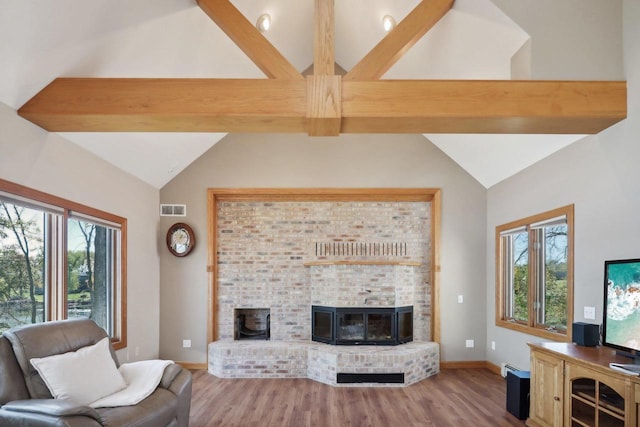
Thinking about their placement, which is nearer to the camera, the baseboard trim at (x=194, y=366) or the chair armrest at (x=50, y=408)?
the chair armrest at (x=50, y=408)

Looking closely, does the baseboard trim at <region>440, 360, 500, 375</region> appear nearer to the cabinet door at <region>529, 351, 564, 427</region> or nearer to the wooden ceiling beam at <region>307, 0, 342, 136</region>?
the cabinet door at <region>529, 351, 564, 427</region>

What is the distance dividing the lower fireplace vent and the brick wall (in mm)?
1072

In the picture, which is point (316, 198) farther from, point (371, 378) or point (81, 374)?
point (81, 374)

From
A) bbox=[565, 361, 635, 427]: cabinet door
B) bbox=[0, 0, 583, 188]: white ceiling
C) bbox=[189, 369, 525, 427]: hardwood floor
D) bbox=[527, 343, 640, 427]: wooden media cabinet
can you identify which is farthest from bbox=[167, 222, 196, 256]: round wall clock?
bbox=[565, 361, 635, 427]: cabinet door

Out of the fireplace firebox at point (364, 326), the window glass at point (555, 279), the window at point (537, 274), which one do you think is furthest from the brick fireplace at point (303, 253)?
the window glass at point (555, 279)

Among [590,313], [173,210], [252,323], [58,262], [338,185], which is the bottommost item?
[252,323]

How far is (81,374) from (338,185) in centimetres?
410

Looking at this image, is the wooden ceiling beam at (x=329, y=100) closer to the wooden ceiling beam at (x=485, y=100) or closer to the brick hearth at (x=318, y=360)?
the wooden ceiling beam at (x=485, y=100)

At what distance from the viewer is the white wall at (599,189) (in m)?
3.41

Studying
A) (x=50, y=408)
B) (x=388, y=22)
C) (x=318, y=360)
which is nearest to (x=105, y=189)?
(x=50, y=408)

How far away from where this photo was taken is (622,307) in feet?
10.2

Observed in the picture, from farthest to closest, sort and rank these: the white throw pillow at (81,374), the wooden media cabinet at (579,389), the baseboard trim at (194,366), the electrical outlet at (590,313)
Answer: the baseboard trim at (194,366) < the electrical outlet at (590,313) < the white throw pillow at (81,374) < the wooden media cabinet at (579,389)

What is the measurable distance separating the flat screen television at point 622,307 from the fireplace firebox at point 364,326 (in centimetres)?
298

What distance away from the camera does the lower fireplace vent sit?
5.44 meters
